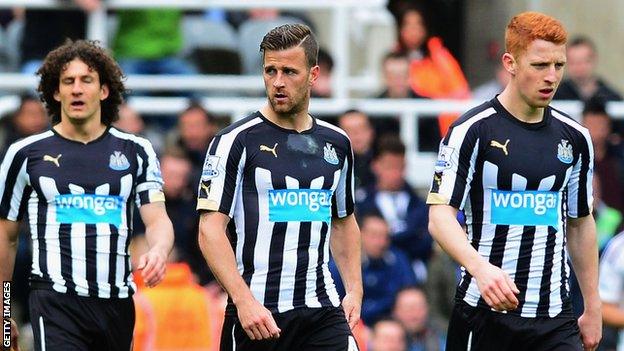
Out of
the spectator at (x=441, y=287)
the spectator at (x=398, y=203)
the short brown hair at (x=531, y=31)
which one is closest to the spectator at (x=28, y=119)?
the spectator at (x=398, y=203)

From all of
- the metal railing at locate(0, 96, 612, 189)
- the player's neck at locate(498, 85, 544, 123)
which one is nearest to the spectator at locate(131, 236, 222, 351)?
the metal railing at locate(0, 96, 612, 189)

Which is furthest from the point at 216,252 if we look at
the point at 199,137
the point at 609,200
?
the point at 609,200

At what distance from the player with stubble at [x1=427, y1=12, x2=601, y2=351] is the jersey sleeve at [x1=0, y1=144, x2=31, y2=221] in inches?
93.9

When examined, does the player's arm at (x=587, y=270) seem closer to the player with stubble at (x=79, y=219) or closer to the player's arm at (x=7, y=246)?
the player with stubble at (x=79, y=219)

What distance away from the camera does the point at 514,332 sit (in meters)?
8.74

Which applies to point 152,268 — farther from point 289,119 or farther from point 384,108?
point 384,108

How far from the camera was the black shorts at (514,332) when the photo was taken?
873cm

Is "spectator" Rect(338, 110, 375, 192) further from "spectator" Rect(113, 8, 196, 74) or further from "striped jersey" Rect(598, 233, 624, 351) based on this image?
"striped jersey" Rect(598, 233, 624, 351)

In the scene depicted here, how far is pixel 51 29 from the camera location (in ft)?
49.5

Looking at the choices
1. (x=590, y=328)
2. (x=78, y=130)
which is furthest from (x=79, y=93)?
(x=590, y=328)

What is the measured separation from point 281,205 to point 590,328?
5.75 ft

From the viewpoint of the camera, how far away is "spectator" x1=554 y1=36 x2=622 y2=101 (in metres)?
15.4

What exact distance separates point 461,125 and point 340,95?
6817 millimetres

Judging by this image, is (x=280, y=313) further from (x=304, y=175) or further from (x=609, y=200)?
(x=609, y=200)
